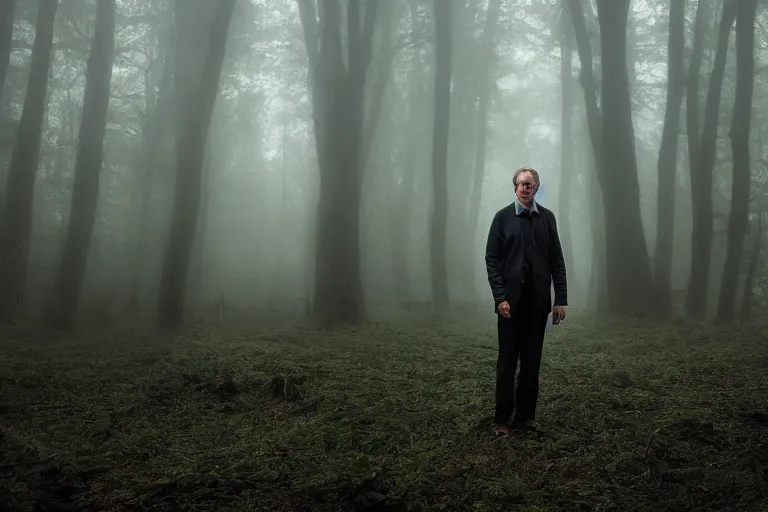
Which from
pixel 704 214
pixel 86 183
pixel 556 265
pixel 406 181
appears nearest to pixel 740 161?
pixel 704 214

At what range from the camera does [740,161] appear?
12773mm

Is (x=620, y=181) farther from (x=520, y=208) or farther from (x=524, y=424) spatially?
(x=524, y=424)

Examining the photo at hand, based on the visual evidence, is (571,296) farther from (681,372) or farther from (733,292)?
(681,372)

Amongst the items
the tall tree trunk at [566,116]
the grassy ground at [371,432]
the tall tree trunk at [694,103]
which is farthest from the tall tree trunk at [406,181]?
the grassy ground at [371,432]

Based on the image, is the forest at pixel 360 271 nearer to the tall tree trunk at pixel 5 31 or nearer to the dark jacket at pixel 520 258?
the tall tree trunk at pixel 5 31

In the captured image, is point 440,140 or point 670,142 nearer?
point 670,142

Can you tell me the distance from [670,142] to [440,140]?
6.04 meters

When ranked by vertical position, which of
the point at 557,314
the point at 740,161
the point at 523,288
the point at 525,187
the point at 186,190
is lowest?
the point at 557,314

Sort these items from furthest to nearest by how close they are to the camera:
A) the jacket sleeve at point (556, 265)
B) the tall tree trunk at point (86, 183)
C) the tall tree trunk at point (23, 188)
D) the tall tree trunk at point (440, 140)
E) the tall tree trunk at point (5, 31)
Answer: the tall tree trunk at point (440, 140) < the tall tree trunk at point (5, 31) < the tall tree trunk at point (86, 183) < the tall tree trunk at point (23, 188) < the jacket sleeve at point (556, 265)

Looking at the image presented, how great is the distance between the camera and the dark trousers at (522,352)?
4.51 metres

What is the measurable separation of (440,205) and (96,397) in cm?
1260

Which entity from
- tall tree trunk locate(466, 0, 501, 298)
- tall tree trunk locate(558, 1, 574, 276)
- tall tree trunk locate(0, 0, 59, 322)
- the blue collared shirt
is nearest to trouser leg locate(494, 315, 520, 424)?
the blue collared shirt

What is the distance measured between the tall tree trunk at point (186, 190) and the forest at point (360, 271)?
5cm

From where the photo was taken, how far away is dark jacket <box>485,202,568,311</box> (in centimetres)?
447
